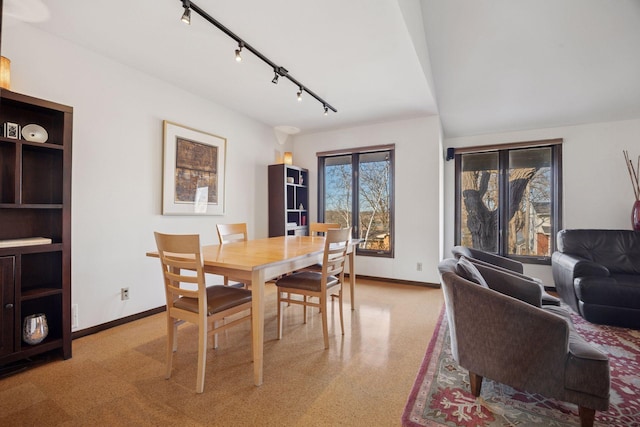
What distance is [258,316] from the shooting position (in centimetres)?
183

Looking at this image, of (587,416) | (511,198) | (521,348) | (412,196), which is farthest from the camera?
(511,198)

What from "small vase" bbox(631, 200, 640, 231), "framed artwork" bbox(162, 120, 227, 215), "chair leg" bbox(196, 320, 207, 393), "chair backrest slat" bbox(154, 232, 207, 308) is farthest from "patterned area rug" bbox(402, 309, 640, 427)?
"framed artwork" bbox(162, 120, 227, 215)

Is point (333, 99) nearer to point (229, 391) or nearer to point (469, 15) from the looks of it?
point (469, 15)

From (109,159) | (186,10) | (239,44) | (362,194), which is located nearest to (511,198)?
(362,194)

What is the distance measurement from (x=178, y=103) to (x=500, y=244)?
4.80 m

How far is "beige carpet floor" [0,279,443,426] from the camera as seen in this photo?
1.59 metres

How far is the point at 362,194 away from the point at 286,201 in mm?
1226

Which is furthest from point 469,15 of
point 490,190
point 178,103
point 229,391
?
A: point 229,391

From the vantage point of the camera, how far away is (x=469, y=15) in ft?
8.76

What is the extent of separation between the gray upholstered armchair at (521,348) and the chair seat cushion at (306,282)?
1.04 m

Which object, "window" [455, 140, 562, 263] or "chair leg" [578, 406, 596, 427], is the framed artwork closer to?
"chair leg" [578, 406, 596, 427]

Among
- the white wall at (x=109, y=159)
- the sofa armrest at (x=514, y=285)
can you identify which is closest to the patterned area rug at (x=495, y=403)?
the sofa armrest at (x=514, y=285)

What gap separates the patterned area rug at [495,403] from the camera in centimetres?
155

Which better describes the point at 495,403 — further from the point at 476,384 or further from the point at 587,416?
the point at 587,416
